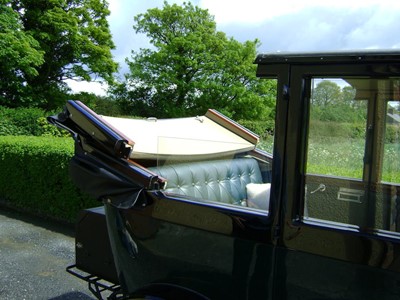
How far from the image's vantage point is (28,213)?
24.0 ft

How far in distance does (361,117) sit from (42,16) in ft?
62.5

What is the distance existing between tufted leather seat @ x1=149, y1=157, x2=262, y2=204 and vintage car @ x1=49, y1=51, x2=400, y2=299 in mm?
361

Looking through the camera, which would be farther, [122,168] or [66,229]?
[66,229]

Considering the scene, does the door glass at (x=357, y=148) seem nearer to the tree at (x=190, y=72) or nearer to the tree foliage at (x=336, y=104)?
the tree foliage at (x=336, y=104)

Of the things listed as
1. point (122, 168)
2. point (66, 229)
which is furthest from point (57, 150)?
point (122, 168)

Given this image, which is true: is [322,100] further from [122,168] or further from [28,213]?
[28,213]

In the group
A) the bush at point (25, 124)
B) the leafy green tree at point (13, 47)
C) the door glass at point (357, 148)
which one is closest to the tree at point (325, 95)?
the door glass at point (357, 148)

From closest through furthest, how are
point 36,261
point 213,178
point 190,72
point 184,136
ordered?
point 213,178 < point 184,136 < point 36,261 < point 190,72

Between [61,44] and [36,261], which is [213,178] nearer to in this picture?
[36,261]

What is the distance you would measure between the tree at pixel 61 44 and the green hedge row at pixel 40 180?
11.3 m

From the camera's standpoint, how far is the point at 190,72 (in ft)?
73.6

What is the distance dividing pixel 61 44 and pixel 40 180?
47.8 feet

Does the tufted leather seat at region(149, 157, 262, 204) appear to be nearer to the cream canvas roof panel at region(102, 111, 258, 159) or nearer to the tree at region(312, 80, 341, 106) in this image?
the cream canvas roof panel at region(102, 111, 258, 159)

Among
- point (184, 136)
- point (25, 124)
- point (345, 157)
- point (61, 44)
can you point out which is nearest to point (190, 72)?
point (61, 44)
